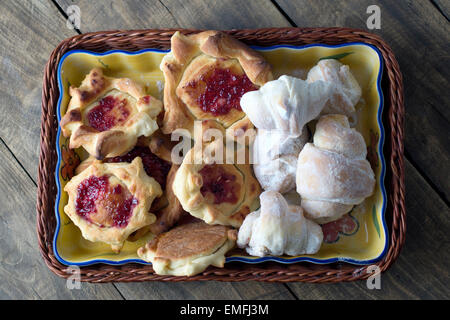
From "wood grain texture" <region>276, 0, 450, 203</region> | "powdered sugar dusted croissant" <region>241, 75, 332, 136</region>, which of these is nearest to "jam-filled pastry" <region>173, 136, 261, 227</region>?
"powdered sugar dusted croissant" <region>241, 75, 332, 136</region>

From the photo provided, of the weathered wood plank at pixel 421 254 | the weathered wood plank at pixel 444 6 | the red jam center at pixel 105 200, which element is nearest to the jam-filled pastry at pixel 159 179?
the red jam center at pixel 105 200

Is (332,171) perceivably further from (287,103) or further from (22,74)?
(22,74)

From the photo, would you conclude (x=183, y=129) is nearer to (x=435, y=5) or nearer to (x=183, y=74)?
(x=183, y=74)

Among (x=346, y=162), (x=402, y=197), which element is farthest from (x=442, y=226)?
(x=346, y=162)

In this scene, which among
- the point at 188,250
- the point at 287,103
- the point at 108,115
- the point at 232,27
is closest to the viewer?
the point at 287,103

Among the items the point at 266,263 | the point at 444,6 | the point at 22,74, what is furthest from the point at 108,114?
the point at 444,6

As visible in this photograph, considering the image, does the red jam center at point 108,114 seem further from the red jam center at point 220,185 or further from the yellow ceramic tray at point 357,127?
the red jam center at point 220,185
